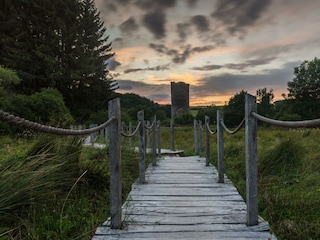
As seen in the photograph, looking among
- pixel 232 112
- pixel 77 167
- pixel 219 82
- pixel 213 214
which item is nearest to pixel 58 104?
pixel 219 82

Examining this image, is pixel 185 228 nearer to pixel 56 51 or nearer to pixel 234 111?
pixel 234 111

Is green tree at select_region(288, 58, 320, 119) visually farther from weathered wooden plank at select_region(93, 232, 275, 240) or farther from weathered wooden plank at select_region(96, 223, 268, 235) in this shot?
weathered wooden plank at select_region(93, 232, 275, 240)

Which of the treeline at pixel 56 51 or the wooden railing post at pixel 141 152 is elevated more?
the treeline at pixel 56 51

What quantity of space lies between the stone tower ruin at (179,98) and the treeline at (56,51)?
25.0 ft

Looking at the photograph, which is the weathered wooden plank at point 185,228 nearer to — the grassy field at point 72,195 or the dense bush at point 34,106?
the grassy field at point 72,195

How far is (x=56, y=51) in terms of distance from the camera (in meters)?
30.8

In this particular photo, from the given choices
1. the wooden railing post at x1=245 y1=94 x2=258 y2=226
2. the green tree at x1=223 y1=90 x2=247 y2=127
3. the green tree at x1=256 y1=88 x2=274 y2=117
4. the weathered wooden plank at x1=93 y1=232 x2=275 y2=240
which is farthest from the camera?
the green tree at x1=256 y1=88 x2=274 y2=117

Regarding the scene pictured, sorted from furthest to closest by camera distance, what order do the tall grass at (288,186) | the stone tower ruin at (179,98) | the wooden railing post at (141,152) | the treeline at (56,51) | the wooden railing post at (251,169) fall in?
the treeline at (56,51), the stone tower ruin at (179,98), the wooden railing post at (141,152), the tall grass at (288,186), the wooden railing post at (251,169)

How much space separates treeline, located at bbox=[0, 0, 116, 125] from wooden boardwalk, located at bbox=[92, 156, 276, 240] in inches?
960

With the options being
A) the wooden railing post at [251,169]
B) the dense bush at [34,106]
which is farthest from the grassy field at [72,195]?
the dense bush at [34,106]

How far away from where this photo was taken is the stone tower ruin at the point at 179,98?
28.6 m

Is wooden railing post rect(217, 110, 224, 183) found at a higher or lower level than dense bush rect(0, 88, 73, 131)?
lower

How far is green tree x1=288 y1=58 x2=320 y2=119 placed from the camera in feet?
136

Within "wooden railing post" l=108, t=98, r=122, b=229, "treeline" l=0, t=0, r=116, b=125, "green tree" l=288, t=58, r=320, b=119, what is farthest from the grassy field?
"green tree" l=288, t=58, r=320, b=119
